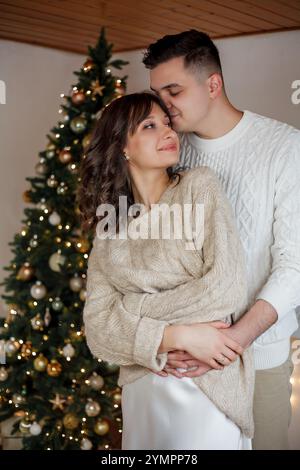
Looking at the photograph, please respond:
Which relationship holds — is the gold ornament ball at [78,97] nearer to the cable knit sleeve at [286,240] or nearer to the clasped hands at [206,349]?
the cable knit sleeve at [286,240]

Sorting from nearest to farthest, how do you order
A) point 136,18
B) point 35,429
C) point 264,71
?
point 35,429 < point 136,18 < point 264,71

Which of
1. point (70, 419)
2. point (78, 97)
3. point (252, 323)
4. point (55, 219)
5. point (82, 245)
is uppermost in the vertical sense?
point (78, 97)

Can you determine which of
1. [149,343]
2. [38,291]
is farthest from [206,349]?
[38,291]

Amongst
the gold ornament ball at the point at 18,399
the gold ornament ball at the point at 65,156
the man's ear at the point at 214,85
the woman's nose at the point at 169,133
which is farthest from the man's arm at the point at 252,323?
the gold ornament ball at the point at 18,399

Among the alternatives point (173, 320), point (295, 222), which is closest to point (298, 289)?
point (295, 222)

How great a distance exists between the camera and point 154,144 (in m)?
1.74

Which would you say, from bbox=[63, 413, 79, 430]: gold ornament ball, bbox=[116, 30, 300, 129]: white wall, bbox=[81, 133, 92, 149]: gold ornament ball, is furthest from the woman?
bbox=[116, 30, 300, 129]: white wall

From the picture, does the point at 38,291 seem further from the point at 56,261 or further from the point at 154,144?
the point at 154,144

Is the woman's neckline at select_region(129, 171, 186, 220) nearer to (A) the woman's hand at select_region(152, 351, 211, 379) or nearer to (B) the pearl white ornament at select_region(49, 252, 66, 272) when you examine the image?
(A) the woman's hand at select_region(152, 351, 211, 379)

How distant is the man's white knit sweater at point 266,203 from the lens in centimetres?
170

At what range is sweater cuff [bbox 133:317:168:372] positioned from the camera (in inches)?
62.3

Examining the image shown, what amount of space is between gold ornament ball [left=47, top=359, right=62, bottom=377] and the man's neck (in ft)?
4.98

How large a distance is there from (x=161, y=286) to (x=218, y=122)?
20.6 inches

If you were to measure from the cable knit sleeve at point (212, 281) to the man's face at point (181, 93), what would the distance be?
288mm
